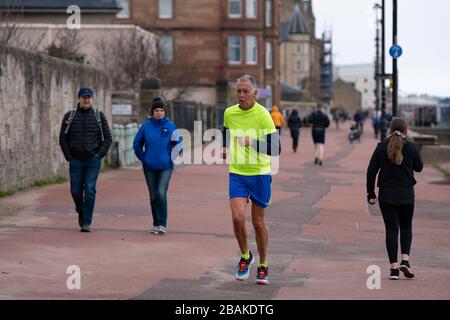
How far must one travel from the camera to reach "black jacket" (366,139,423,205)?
11.6 metres

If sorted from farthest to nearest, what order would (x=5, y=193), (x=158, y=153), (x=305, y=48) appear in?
(x=305, y=48) → (x=5, y=193) → (x=158, y=153)

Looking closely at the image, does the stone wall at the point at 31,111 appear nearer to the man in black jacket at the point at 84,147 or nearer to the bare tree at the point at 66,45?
the man in black jacket at the point at 84,147

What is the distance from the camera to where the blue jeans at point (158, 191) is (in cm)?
1497

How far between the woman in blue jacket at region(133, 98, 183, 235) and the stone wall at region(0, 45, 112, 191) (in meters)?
4.74

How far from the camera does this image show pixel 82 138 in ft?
48.5

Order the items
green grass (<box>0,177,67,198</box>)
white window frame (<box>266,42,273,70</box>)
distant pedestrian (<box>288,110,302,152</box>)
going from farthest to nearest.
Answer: white window frame (<box>266,42,273,70</box>), distant pedestrian (<box>288,110,302,152</box>), green grass (<box>0,177,67,198</box>)

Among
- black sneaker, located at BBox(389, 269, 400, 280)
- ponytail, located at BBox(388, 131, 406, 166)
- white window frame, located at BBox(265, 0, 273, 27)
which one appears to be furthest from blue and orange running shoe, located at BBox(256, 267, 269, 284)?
white window frame, located at BBox(265, 0, 273, 27)

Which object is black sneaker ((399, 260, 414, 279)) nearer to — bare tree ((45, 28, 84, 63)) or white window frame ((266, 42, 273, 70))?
bare tree ((45, 28, 84, 63))

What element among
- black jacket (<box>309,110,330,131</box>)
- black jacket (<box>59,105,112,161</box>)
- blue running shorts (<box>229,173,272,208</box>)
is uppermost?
black jacket (<box>59,105,112,161</box>)

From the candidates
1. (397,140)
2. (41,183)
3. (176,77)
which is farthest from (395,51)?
(397,140)

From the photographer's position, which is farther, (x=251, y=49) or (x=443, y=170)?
(x=251, y=49)

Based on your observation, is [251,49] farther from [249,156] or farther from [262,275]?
[262,275]

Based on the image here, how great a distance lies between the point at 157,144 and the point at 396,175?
4.26 m
